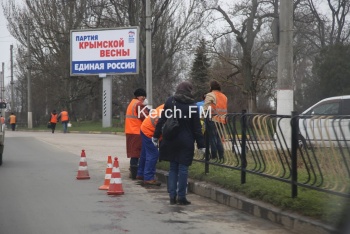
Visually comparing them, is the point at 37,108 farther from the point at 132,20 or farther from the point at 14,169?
the point at 14,169

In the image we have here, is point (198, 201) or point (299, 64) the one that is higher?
point (299, 64)

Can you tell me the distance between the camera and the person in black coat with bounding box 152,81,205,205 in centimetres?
845

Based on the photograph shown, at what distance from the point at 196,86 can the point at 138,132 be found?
90.5 ft

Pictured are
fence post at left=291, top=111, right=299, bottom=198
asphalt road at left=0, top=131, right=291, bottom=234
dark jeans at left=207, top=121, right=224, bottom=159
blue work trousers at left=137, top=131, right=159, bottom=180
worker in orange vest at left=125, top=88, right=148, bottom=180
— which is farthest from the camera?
worker in orange vest at left=125, top=88, right=148, bottom=180

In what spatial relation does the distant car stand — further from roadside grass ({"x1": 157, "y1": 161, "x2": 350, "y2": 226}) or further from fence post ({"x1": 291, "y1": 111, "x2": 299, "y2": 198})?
roadside grass ({"x1": 157, "y1": 161, "x2": 350, "y2": 226})

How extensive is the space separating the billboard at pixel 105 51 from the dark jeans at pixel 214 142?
23.5 meters

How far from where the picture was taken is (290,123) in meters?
7.40

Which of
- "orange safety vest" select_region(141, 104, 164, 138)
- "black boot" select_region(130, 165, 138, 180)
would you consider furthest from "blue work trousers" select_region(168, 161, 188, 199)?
"black boot" select_region(130, 165, 138, 180)

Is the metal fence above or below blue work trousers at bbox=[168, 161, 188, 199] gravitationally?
above

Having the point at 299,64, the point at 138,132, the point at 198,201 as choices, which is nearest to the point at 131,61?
the point at 299,64

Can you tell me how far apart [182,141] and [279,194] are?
1.74m

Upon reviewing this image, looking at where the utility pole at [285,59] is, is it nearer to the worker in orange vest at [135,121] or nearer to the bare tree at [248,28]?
the worker in orange vest at [135,121]

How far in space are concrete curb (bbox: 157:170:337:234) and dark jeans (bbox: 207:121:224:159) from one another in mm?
598

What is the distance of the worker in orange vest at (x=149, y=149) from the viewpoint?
9.96 meters
